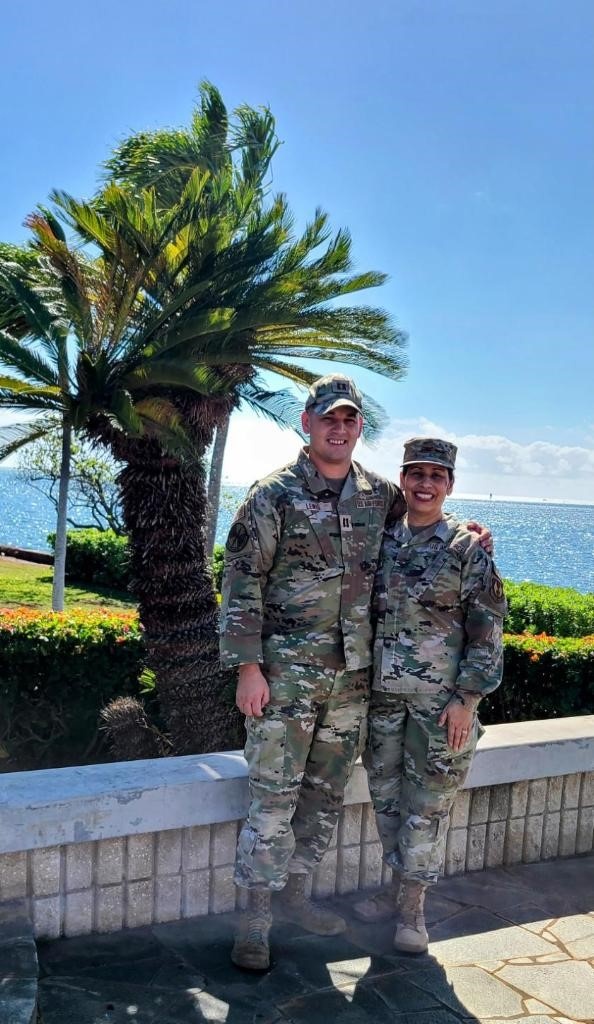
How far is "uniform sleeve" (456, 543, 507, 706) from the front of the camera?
2996 millimetres

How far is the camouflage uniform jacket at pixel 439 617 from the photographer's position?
3.02 metres

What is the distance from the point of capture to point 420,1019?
2680mm

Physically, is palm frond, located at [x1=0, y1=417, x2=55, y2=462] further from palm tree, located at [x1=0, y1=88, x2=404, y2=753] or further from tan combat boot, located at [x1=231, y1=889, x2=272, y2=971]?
tan combat boot, located at [x1=231, y1=889, x2=272, y2=971]

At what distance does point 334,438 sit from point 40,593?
12.5 metres

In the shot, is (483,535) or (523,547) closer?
(483,535)

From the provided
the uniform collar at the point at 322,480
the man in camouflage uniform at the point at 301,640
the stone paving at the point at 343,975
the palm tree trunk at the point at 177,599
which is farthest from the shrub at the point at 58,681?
the uniform collar at the point at 322,480

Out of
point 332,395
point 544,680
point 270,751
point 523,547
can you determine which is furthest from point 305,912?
point 523,547

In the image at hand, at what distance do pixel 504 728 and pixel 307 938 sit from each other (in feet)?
4.46

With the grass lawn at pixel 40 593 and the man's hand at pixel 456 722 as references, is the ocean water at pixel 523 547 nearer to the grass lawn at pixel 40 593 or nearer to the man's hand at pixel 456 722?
the grass lawn at pixel 40 593

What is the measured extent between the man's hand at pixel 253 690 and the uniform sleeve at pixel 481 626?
66cm

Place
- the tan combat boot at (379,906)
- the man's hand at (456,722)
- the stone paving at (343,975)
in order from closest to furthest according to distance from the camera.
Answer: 1. the stone paving at (343,975)
2. the man's hand at (456,722)
3. the tan combat boot at (379,906)

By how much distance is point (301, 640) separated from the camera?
3.02 m

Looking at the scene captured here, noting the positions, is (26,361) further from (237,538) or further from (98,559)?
(98,559)

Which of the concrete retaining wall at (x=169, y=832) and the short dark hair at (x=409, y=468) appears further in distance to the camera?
the short dark hair at (x=409, y=468)
